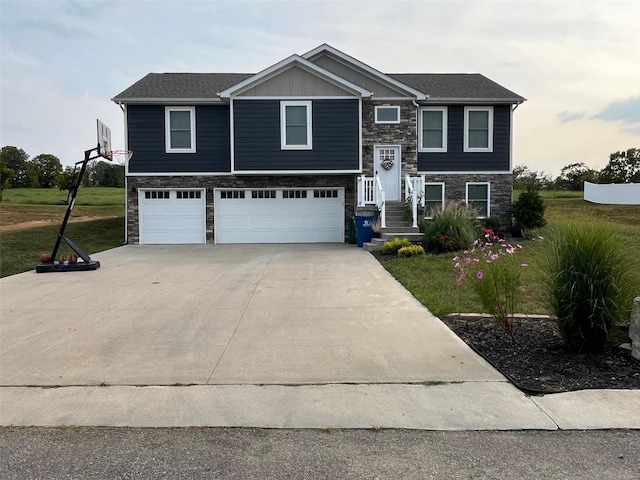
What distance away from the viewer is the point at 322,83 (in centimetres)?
1730

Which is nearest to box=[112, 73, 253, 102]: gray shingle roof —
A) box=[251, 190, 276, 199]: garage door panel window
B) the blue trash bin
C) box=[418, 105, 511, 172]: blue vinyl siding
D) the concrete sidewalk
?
box=[251, 190, 276, 199]: garage door panel window

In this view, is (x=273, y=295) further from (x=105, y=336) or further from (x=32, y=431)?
(x=32, y=431)

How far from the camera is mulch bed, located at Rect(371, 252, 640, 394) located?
4508 mm

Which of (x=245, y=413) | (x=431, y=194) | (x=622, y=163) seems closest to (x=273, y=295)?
(x=245, y=413)

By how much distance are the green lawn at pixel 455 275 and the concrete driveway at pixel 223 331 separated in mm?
338

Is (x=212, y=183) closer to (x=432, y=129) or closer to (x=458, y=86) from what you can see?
(x=432, y=129)

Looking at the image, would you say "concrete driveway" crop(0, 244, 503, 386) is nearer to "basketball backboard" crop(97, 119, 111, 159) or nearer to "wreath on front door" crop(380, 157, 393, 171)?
"basketball backboard" crop(97, 119, 111, 159)

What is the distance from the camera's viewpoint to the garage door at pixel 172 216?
18375mm

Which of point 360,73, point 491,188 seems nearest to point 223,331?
point 360,73

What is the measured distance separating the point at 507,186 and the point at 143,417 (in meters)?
17.6

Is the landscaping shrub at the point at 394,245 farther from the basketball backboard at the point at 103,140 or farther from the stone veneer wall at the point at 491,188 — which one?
the basketball backboard at the point at 103,140

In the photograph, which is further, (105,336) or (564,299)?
(105,336)

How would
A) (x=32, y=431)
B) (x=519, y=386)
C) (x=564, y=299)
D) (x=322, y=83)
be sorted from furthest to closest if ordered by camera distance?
(x=322, y=83), (x=564, y=299), (x=519, y=386), (x=32, y=431)

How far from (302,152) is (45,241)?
29.2ft
